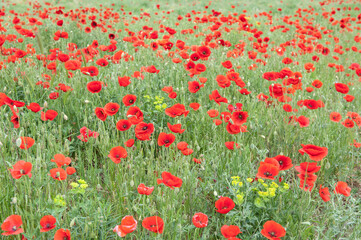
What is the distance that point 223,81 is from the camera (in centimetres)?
247

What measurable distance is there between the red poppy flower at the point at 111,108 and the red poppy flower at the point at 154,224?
807 millimetres

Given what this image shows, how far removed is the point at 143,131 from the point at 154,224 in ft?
2.04

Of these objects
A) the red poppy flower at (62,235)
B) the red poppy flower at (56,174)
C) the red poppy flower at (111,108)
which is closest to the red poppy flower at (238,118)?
the red poppy flower at (111,108)

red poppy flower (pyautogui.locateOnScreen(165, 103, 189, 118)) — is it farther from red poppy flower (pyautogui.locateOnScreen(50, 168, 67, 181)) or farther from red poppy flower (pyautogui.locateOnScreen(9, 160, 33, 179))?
red poppy flower (pyautogui.locateOnScreen(9, 160, 33, 179))

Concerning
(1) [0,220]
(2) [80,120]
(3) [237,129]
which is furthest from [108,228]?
(2) [80,120]

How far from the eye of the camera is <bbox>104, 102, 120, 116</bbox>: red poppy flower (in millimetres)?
1869

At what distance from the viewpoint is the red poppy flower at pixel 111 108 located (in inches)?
73.6

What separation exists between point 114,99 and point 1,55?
163 cm

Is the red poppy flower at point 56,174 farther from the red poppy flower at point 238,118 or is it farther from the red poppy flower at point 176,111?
the red poppy flower at point 238,118

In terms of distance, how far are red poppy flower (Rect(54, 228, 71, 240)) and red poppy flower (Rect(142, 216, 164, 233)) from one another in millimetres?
297

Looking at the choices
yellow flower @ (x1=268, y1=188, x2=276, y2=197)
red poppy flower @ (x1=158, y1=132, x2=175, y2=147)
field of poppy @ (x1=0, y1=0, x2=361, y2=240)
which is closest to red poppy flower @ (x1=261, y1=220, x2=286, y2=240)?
field of poppy @ (x1=0, y1=0, x2=361, y2=240)

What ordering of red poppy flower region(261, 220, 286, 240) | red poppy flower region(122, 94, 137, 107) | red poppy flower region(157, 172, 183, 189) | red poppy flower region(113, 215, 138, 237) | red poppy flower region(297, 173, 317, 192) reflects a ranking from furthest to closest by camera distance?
red poppy flower region(122, 94, 137, 107) → red poppy flower region(297, 173, 317, 192) → red poppy flower region(157, 172, 183, 189) → red poppy flower region(261, 220, 286, 240) → red poppy flower region(113, 215, 138, 237)

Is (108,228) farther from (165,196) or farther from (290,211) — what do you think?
(290,211)

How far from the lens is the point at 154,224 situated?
1.26 meters
